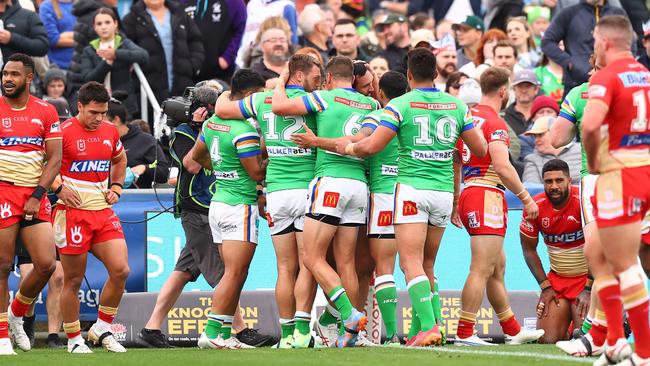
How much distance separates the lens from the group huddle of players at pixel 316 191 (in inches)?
472

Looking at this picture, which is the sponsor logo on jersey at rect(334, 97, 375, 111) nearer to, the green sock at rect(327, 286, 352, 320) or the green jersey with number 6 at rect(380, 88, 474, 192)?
the green jersey with number 6 at rect(380, 88, 474, 192)

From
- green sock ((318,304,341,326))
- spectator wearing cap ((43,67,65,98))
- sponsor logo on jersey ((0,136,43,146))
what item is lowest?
green sock ((318,304,341,326))

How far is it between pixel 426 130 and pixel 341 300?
1704 mm

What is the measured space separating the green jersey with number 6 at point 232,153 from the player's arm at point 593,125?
4285 mm

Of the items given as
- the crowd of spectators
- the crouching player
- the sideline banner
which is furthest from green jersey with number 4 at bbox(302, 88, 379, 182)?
the crowd of spectators

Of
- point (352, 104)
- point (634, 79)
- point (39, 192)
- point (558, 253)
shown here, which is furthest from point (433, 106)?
point (39, 192)

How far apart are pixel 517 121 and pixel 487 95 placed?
5525mm

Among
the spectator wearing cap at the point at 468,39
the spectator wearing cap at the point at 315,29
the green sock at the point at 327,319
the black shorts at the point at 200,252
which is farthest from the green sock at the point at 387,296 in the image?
the spectator wearing cap at the point at 468,39

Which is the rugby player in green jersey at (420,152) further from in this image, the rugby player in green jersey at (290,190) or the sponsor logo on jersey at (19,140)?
the sponsor logo on jersey at (19,140)

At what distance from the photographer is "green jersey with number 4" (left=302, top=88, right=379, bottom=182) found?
12.3 metres

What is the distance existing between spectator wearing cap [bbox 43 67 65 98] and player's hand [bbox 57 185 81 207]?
556 cm

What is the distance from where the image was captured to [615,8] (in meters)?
19.3

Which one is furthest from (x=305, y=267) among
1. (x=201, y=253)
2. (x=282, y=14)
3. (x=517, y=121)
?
(x=282, y=14)

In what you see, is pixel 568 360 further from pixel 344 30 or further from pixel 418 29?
pixel 418 29
